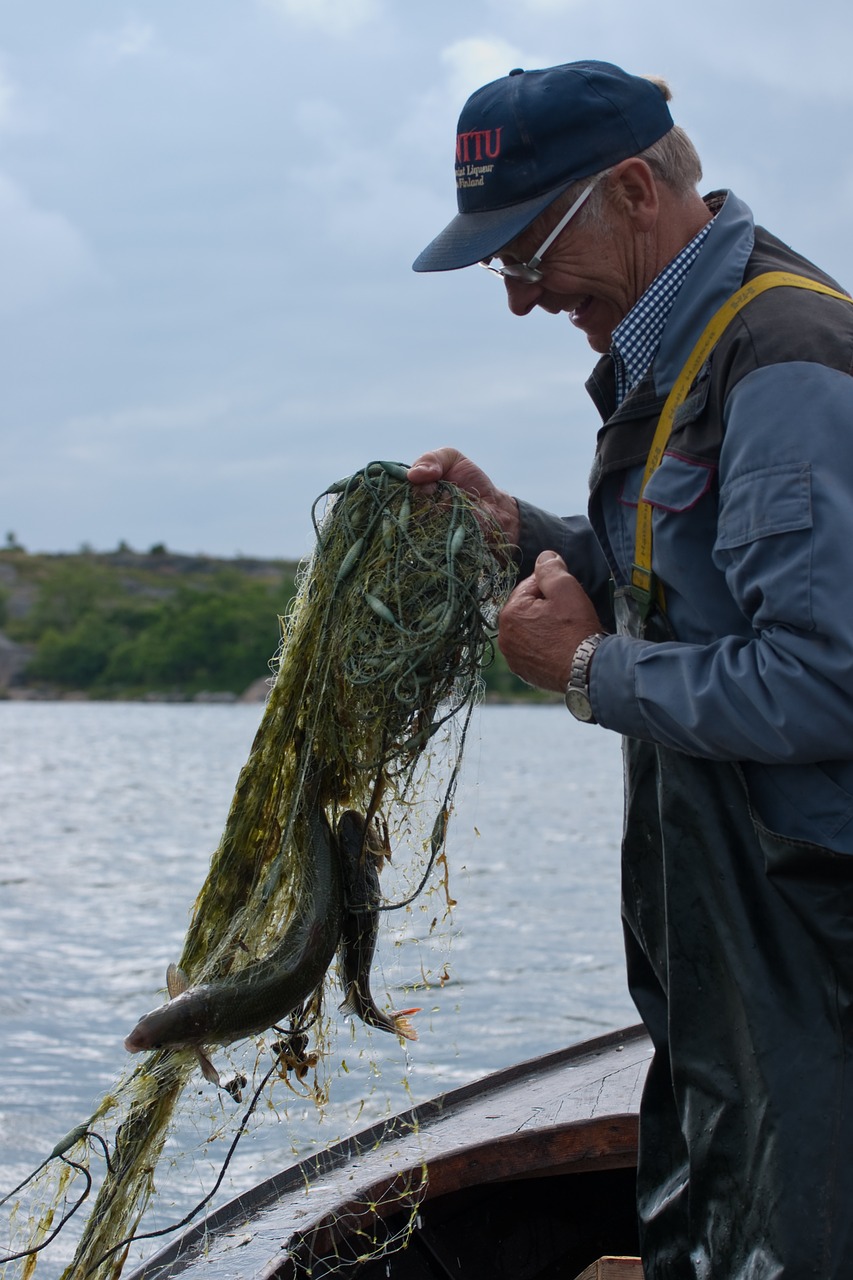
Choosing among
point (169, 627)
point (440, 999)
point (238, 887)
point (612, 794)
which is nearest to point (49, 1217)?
point (238, 887)

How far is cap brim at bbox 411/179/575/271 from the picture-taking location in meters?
2.84

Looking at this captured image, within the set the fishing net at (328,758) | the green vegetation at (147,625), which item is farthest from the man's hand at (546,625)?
the green vegetation at (147,625)

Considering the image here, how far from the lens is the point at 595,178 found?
283 cm

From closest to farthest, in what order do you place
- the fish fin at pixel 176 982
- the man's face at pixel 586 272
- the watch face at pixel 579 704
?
1. the watch face at pixel 579 704
2. the man's face at pixel 586 272
3. the fish fin at pixel 176 982

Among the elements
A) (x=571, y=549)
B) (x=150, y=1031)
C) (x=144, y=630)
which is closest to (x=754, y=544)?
(x=571, y=549)

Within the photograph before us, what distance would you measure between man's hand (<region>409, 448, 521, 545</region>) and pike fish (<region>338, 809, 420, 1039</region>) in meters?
0.89

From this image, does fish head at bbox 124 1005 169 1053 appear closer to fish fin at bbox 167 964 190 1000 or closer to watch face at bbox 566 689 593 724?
fish fin at bbox 167 964 190 1000

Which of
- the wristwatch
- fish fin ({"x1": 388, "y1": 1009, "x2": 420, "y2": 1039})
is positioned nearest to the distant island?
fish fin ({"x1": 388, "y1": 1009, "x2": 420, "y2": 1039})

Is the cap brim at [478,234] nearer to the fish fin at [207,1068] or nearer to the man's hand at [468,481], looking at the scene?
the man's hand at [468,481]

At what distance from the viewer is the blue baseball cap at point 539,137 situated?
281cm

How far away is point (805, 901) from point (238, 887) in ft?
5.39

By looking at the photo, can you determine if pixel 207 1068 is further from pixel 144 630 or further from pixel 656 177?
pixel 144 630

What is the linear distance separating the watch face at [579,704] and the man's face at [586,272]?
87cm

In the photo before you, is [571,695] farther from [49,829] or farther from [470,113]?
[49,829]
